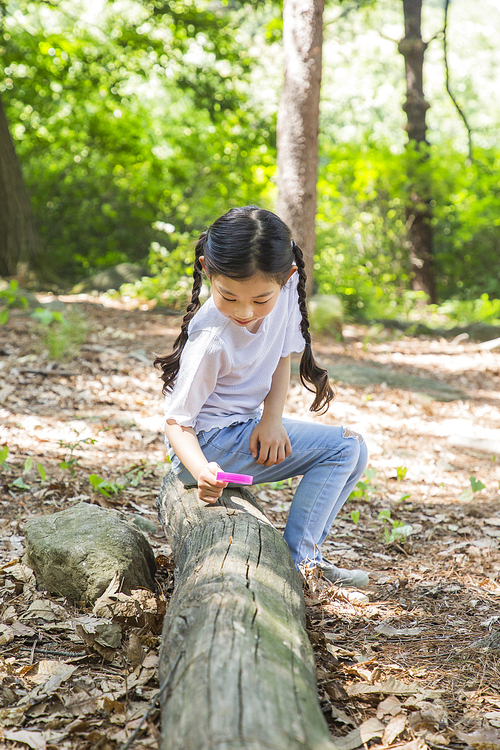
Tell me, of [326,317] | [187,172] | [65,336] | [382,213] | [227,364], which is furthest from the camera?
[187,172]

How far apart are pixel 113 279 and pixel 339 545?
7244 mm

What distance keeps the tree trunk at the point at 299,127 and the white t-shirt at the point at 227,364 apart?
303 centimetres

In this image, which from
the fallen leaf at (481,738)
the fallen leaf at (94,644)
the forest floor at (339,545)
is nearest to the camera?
the fallen leaf at (481,738)

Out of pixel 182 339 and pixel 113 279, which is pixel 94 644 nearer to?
pixel 182 339

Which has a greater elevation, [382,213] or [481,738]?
[382,213]

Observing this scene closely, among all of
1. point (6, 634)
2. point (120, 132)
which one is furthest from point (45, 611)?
point (120, 132)

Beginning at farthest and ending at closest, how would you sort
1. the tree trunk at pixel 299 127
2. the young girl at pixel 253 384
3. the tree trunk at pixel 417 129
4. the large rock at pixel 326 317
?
the tree trunk at pixel 417 129, the large rock at pixel 326 317, the tree trunk at pixel 299 127, the young girl at pixel 253 384

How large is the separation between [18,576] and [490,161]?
10820mm

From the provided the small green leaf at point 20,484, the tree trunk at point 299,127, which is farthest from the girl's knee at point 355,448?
the tree trunk at point 299,127

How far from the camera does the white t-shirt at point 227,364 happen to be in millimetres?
2186

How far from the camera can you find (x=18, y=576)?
2.31 m

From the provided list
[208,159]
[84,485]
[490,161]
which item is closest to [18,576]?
[84,485]

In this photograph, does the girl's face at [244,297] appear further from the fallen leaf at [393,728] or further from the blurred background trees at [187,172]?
the blurred background trees at [187,172]

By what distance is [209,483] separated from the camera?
1.97 metres
